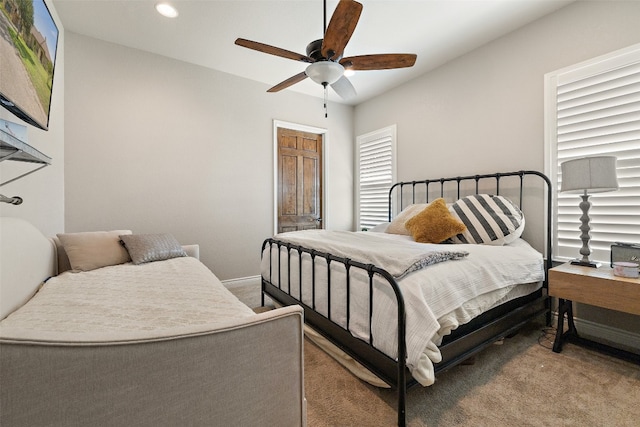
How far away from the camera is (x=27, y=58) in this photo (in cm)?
148

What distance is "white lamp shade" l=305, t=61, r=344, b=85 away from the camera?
1802 millimetres

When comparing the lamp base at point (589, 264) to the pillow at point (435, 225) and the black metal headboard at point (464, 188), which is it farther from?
the pillow at point (435, 225)

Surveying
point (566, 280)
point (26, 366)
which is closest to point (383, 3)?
point (566, 280)

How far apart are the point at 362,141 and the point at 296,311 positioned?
400cm

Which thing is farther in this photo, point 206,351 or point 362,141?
point 362,141

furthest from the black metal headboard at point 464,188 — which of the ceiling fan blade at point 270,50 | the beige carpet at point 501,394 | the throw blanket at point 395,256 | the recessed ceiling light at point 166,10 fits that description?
the recessed ceiling light at point 166,10

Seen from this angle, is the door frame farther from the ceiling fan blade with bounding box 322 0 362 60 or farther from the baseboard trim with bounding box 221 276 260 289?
the ceiling fan blade with bounding box 322 0 362 60

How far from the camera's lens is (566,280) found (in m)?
1.82

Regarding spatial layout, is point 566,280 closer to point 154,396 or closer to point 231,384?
point 231,384

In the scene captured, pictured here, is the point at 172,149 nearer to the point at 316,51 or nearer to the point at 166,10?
the point at 166,10

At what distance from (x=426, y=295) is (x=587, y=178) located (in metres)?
1.56

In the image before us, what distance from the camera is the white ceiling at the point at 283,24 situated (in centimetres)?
230

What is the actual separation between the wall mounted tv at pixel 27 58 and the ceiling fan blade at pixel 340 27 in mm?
1561

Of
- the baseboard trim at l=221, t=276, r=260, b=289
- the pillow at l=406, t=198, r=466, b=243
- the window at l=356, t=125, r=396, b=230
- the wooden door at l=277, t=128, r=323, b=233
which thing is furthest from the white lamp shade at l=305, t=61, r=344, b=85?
the baseboard trim at l=221, t=276, r=260, b=289
